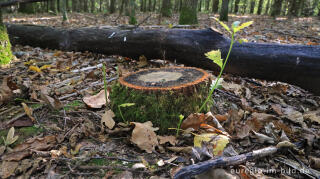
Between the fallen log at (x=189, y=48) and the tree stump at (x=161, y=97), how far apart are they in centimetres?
125

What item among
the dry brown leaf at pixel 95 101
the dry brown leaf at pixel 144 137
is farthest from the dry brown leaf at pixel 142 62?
the dry brown leaf at pixel 144 137

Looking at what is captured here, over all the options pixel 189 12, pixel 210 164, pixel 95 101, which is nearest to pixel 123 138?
pixel 95 101

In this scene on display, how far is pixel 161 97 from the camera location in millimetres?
1786

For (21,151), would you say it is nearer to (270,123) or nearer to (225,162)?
(225,162)

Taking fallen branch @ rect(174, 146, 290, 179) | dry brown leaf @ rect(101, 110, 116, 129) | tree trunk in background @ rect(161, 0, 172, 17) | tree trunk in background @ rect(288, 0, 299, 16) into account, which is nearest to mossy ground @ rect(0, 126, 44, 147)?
dry brown leaf @ rect(101, 110, 116, 129)

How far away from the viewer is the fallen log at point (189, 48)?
2.65 metres

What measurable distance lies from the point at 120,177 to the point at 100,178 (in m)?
0.13

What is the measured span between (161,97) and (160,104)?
65mm

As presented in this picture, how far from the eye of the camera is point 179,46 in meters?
3.42

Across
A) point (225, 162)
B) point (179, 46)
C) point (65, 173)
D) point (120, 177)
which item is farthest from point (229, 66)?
point (65, 173)

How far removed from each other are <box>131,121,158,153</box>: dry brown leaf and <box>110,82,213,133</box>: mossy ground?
153 millimetres

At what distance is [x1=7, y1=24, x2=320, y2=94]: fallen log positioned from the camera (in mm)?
2652

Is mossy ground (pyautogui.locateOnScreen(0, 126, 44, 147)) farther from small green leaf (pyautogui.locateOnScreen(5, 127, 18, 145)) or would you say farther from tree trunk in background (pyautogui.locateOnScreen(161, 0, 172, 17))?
tree trunk in background (pyautogui.locateOnScreen(161, 0, 172, 17))

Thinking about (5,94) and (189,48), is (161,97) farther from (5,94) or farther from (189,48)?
(189,48)
